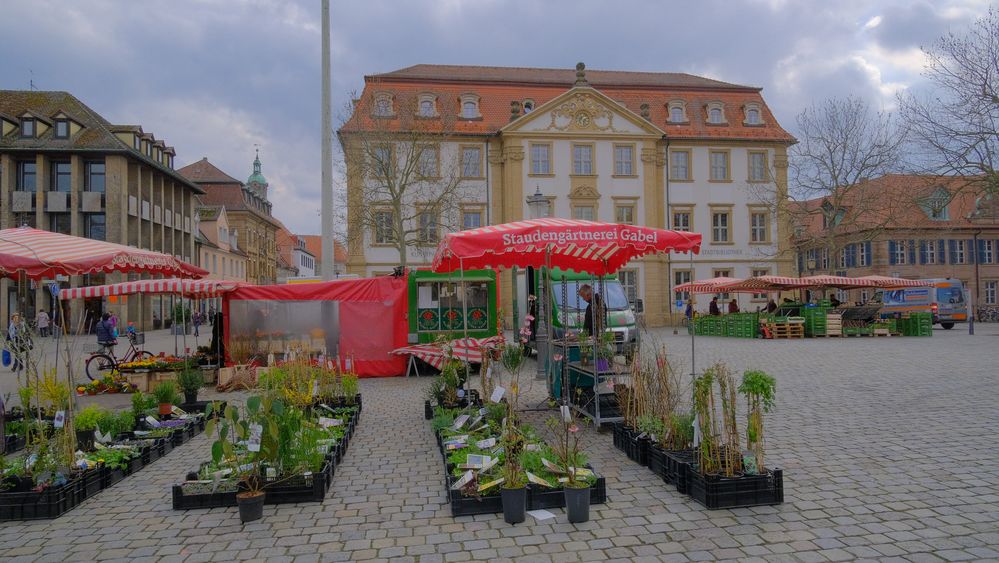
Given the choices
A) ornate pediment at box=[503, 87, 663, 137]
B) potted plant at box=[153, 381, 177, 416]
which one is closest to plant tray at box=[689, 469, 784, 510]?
potted plant at box=[153, 381, 177, 416]

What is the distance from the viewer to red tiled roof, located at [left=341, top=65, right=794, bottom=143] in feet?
124

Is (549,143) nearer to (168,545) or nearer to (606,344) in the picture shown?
(606,344)

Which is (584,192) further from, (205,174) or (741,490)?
(205,174)

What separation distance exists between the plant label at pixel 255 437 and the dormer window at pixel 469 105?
34714 mm

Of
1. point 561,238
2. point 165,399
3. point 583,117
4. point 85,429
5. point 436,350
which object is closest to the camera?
point 85,429

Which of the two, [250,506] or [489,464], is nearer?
[250,506]

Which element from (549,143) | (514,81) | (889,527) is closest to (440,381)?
(889,527)

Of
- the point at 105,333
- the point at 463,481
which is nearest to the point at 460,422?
the point at 463,481

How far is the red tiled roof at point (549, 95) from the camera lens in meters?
37.7

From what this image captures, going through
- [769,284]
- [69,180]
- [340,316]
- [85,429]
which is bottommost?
[85,429]

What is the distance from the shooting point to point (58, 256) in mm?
8461

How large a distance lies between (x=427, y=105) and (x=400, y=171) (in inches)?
268

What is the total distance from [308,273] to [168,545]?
113m

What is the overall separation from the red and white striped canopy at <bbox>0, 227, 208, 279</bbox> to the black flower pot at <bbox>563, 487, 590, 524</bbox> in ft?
22.8
